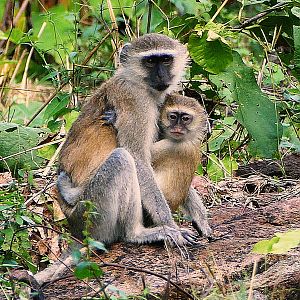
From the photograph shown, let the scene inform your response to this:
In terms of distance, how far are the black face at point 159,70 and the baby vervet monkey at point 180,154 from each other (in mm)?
174

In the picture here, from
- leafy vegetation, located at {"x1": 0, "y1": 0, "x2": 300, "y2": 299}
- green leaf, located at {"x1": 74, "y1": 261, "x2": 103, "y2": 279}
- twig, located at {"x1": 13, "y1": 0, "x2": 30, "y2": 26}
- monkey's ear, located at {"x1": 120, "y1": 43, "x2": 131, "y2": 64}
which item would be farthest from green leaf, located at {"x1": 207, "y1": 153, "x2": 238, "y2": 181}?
twig, located at {"x1": 13, "y1": 0, "x2": 30, "y2": 26}

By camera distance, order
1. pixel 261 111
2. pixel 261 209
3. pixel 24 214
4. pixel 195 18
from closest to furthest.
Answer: pixel 24 214 < pixel 261 209 < pixel 261 111 < pixel 195 18

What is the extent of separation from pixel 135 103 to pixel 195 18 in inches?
94.7

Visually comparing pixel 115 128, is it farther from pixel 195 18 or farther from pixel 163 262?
pixel 195 18

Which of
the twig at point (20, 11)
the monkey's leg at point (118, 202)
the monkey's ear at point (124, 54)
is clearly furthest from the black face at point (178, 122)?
the twig at point (20, 11)

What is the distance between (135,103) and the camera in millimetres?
7254

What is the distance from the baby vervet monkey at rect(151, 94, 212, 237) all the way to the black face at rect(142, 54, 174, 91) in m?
0.17

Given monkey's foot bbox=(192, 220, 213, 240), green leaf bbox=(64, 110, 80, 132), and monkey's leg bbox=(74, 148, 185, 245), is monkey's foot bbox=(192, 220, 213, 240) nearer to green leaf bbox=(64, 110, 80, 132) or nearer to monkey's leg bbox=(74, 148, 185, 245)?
monkey's leg bbox=(74, 148, 185, 245)

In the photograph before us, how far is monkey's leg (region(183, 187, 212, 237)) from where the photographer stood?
7203 millimetres

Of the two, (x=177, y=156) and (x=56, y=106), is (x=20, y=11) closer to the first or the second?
(x=56, y=106)

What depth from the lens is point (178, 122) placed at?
289 inches

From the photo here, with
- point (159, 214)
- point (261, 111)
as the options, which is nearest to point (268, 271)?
point (159, 214)

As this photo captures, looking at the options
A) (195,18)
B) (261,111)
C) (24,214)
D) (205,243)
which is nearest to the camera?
(24,214)

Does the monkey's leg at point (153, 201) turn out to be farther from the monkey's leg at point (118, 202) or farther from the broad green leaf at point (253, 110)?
the broad green leaf at point (253, 110)
